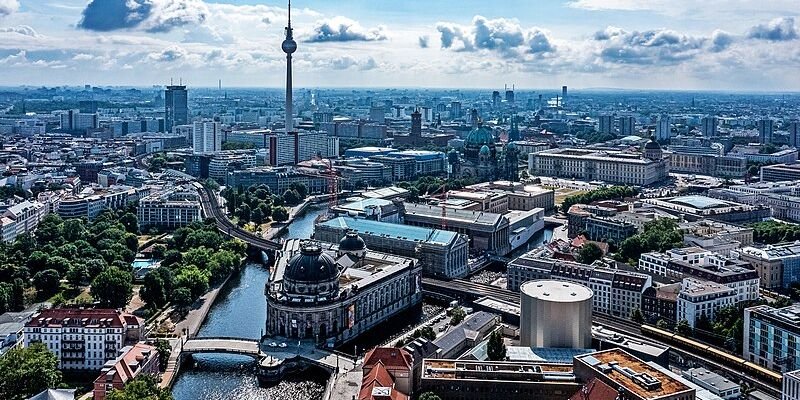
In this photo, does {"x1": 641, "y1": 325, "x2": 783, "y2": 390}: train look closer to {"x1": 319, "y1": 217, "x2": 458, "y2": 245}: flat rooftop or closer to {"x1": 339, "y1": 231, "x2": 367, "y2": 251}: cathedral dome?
{"x1": 319, "y1": 217, "x2": 458, "y2": 245}: flat rooftop

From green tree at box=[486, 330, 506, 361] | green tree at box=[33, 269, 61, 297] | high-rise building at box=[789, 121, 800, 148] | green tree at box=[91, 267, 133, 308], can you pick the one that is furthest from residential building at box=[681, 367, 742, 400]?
high-rise building at box=[789, 121, 800, 148]

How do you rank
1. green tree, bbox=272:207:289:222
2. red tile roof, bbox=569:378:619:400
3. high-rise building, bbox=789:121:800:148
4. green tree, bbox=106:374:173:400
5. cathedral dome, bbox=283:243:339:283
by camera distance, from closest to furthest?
red tile roof, bbox=569:378:619:400
green tree, bbox=106:374:173:400
cathedral dome, bbox=283:243:339:283
green tree, bbox=272:207:289:222
high-rise building, bbox=789:121:800:148

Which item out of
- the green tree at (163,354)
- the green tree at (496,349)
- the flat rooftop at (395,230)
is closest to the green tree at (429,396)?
the green tree at (496,349)

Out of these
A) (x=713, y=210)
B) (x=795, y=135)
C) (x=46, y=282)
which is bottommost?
(x=46, y=282)

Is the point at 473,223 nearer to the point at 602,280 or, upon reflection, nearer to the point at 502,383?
the point at 602,280

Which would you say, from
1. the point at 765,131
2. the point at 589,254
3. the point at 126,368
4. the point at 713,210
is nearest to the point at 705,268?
the point at 589,254

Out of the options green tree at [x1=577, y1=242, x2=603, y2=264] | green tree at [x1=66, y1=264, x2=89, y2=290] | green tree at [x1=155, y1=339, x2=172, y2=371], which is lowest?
green tree at [x1=155, y1=339, x2=172, y2=371]
